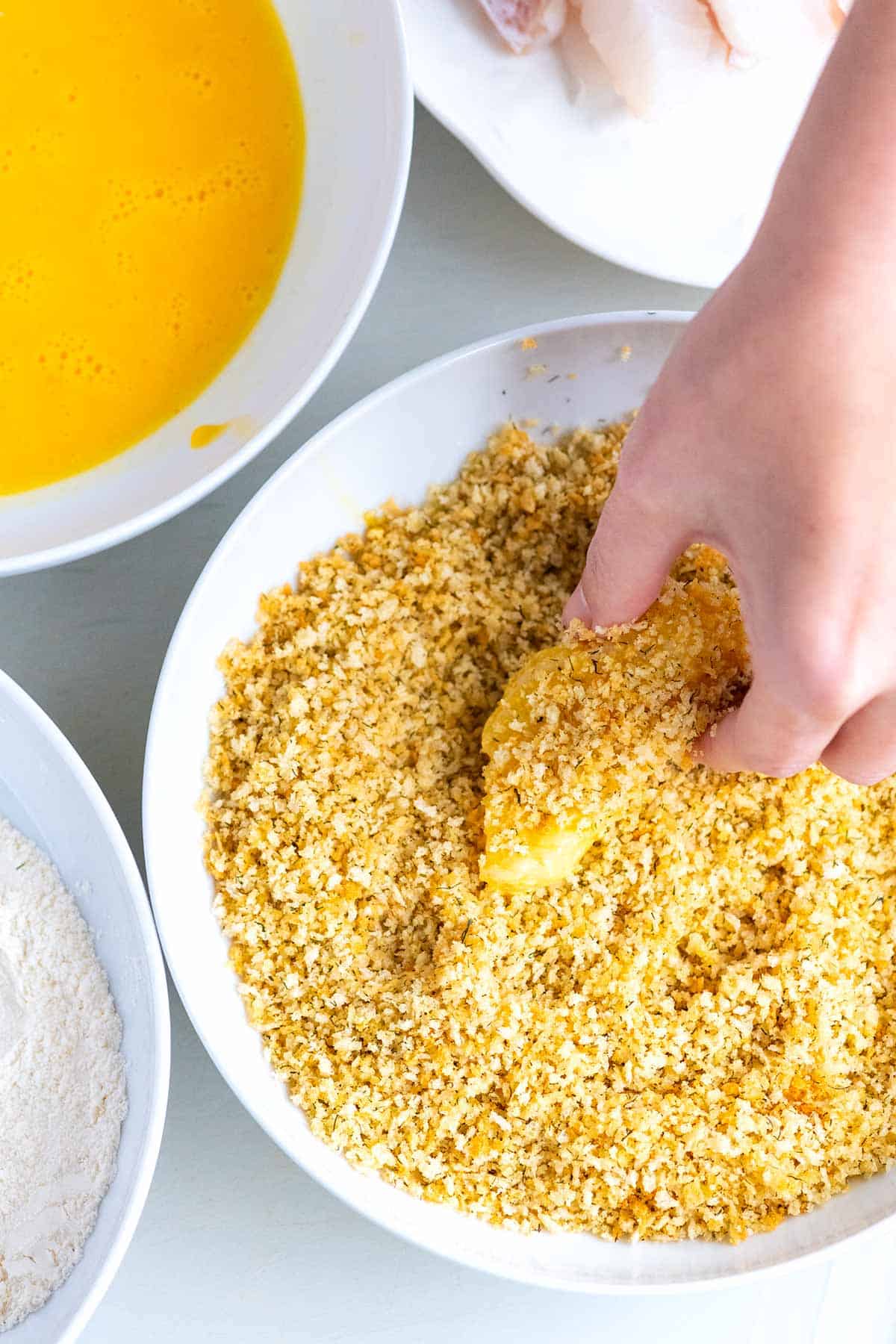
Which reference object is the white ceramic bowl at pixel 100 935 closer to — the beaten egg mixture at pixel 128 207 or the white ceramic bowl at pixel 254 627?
the white ceramic bowl at pixel 254 627

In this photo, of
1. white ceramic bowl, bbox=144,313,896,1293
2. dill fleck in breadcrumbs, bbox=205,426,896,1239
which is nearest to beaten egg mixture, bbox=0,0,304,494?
white ceramic bowl, bbox=144,313,896,1293

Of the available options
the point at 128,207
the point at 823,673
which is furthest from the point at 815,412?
the point at 128,207

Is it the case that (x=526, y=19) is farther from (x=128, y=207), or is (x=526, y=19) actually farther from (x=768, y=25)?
(x=128, y=207)

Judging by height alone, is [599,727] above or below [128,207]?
below

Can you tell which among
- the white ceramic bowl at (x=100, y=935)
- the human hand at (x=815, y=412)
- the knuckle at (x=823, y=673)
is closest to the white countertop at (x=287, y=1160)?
the white ceramic bowl at (x=100, y=935)

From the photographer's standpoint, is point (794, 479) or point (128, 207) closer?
point (794, 479)

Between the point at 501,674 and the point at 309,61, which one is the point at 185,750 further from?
the point at 309,61
